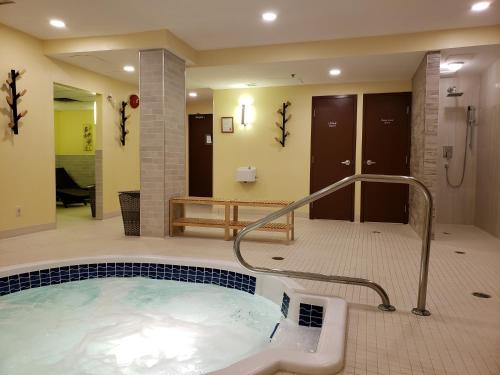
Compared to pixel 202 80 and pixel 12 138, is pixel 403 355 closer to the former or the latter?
pixel 12 138

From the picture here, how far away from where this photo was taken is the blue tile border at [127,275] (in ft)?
10.9

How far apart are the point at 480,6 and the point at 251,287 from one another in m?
3.73

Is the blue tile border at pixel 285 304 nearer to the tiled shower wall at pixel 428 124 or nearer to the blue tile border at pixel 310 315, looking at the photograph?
the blue tile border at pixel 310 315

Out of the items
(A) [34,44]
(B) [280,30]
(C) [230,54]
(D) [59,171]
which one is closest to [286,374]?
(B) [280,30]

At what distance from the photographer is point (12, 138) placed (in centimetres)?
480

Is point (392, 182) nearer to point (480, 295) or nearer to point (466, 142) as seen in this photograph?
point (480, 295)

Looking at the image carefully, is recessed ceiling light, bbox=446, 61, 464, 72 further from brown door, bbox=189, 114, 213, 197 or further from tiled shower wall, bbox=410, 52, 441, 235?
brown door, bbox=189, 114, 213, 197

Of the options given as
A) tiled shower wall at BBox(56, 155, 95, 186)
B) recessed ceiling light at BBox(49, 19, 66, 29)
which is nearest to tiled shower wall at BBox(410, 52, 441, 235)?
recessed ceiling light at BBox(49, 19, 66, 29)

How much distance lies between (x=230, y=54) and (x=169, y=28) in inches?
41.6

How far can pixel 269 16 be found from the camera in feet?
13.8

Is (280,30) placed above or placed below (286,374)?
above

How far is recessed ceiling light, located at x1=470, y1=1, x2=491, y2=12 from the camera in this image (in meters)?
3.80

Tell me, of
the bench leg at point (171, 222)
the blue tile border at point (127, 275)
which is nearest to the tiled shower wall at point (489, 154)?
the blue tile border at point (127, 275)

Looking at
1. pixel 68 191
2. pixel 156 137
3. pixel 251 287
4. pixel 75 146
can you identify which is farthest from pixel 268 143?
pixel 75 146
